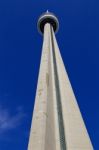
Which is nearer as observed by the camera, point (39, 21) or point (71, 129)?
point (71, 129)

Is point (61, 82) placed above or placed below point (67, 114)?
above

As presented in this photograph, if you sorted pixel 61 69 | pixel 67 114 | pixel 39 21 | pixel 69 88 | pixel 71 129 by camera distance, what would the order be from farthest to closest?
pixel 39 21
pixel 61 69
pixel 69 88
pixel 67 114
pixel 71 129

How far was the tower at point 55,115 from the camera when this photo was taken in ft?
92.6

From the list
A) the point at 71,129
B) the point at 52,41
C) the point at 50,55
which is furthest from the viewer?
the point at 52,41

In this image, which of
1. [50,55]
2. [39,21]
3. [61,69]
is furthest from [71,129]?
[39,21]

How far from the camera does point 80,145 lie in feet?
90.8

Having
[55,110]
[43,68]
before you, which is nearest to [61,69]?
[43,68]

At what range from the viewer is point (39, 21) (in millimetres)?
56594

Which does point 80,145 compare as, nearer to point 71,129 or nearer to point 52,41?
point 71,129

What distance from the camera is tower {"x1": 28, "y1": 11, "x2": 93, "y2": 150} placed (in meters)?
28.2

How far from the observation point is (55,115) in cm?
3133

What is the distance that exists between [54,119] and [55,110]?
1.50 metres

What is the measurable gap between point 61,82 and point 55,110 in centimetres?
583

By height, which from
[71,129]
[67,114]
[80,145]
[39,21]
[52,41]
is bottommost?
[80,145]
